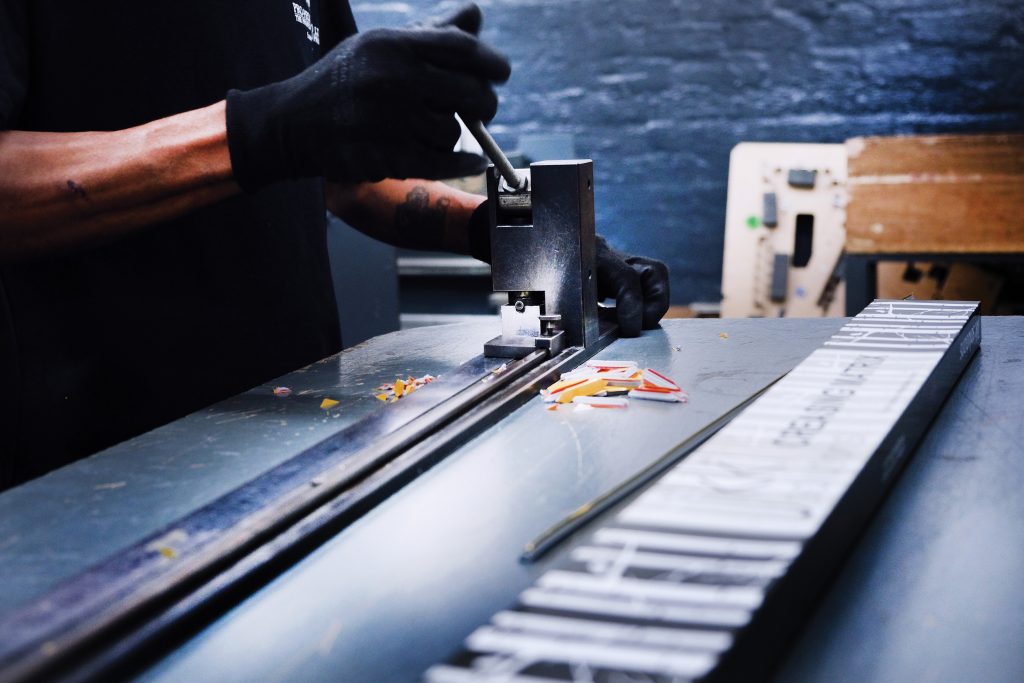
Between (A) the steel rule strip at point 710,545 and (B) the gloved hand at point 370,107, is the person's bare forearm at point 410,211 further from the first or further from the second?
(A) the steel rule strip at point 710,545

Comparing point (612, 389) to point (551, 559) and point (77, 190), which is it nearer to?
point (551, 559)

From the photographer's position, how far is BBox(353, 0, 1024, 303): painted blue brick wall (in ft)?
10.5

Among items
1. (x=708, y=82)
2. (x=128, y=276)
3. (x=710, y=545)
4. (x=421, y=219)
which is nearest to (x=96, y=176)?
(x=128, y=276)

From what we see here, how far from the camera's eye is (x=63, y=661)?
0.51 meters

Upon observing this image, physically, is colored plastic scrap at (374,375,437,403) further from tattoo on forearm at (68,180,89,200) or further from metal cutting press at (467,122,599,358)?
tattoo on forearm at (68,180,89,200)

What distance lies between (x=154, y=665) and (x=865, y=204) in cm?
261

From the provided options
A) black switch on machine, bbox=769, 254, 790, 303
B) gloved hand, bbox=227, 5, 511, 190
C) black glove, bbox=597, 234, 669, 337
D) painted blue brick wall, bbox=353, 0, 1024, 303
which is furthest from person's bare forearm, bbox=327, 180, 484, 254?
painted blue brick wall, bbox=353, 0, 1024, 303

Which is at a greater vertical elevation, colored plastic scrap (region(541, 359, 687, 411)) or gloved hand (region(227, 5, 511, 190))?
gloved hand (region(227, 5, 511, 190))

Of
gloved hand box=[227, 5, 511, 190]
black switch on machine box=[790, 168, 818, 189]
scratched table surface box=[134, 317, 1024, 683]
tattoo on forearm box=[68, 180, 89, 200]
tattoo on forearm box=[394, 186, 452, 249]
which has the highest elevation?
gloved hand box=[227, 5, 511, 190]

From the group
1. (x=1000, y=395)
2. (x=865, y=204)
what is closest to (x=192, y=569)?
(x=1000, y=395)

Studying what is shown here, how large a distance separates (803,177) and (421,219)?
6.19ft

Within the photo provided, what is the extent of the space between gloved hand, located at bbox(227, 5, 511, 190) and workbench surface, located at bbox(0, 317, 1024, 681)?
10.1 inches

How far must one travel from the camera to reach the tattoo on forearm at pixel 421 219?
1.52 meters

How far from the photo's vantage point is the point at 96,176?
1100mm
